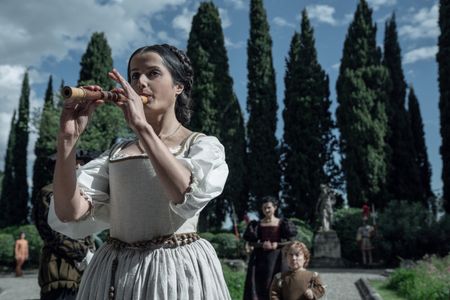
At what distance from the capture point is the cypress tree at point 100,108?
82.8ft

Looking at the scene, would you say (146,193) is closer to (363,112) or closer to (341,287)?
(341,287)

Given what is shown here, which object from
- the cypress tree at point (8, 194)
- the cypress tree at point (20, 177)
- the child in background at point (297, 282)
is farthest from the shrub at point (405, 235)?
the cypress tree at point (8, 194)

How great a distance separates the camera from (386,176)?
26141 millimetres

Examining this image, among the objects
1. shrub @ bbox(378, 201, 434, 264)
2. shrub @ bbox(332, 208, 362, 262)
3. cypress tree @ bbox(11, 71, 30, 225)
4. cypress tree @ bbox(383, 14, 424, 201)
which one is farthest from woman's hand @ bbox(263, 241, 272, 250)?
cypress tree @ bbox(11, 71, 30, 225)

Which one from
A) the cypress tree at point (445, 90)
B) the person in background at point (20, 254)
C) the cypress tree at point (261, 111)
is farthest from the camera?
the cypress tree at point (261, 111)

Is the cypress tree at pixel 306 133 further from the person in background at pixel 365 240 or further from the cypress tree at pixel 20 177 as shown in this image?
the cypress tree at pixel 20 177

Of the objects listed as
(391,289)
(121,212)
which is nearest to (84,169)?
(121,212)

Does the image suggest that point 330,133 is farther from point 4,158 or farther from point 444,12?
point 4,158

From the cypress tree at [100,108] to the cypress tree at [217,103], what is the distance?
4.59 metres

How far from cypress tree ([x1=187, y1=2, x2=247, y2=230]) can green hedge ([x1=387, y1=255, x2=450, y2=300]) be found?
54.4 ft

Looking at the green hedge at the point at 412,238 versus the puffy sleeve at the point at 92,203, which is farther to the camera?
the green hedge at the point at 412,238

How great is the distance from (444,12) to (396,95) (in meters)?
4.80

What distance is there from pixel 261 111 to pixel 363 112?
231 inches

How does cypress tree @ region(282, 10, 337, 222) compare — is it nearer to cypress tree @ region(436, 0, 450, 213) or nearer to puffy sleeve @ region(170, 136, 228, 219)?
cypress tree @ region(436, 0, 450, 213)
